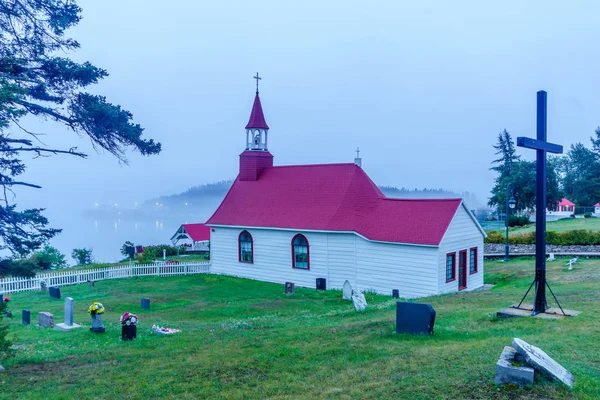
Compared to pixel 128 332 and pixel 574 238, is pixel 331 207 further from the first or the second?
pixel 574 238

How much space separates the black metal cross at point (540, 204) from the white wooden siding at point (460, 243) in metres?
10.2

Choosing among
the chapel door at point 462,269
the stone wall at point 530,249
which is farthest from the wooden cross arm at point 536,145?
the stone wall at point 530,249

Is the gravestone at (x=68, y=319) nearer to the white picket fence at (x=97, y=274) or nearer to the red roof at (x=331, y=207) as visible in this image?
the white picket fence at (x=97, y=274)

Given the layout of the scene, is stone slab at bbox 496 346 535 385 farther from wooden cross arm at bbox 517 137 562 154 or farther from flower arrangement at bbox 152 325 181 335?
flower arrangement at bbox 152 325 181 335

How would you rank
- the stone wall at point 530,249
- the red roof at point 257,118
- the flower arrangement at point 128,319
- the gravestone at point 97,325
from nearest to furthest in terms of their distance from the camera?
the flower arrangement at point 128,319 < the gravestone at point 97,325 < the stone wall at point 530,249 < the red roof at point 257,118

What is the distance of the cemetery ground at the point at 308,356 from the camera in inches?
314

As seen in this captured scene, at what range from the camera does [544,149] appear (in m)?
12.6

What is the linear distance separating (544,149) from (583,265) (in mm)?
16530

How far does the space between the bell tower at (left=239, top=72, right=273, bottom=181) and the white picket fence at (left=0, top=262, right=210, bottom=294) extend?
25.1ft

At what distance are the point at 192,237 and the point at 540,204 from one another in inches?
1669

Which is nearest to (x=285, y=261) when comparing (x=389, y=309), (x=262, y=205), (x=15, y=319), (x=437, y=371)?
(x=262, y=205)

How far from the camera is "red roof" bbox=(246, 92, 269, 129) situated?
33.5 meters

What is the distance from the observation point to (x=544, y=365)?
7.03 metres

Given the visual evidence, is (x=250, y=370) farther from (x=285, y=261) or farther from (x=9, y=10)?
(x=285, y=261)
